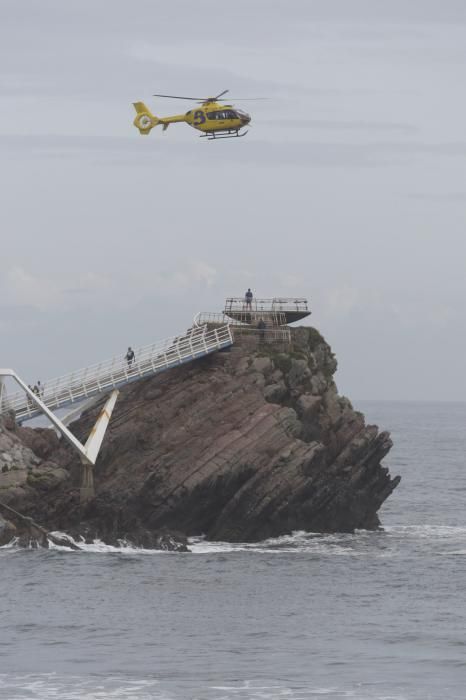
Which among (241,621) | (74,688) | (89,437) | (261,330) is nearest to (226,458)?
(89,437)

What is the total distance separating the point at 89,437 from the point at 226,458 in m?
7.79

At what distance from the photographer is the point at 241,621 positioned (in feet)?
187

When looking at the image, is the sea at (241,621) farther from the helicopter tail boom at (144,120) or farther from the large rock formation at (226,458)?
the helicopter tail boom at (144,120)

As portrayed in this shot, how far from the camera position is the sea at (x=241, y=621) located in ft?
157

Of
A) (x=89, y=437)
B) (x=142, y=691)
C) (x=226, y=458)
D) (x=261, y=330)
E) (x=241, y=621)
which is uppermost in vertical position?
(x=261, y=330)

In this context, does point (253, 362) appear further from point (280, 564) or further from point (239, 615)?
point (239, 615)

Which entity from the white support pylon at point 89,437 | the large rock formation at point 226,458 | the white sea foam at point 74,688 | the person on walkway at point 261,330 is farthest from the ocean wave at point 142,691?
the person on walkway at point 261,330

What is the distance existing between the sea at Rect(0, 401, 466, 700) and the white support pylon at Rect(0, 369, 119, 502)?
3818 mm

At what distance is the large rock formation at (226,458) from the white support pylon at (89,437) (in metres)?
0.71

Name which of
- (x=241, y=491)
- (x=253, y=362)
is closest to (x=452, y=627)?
A: (x=241, y=491)

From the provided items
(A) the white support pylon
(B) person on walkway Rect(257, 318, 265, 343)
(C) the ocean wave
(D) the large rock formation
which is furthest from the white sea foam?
(B) person on walkway Rect(257, 318, 265, 343)

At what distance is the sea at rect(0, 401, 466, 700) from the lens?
47.9 meters

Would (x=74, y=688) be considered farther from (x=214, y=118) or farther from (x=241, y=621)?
(x=214, y=118)

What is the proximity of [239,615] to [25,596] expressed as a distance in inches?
363
